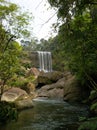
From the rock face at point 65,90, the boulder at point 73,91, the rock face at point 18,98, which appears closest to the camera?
the rock face at point 18,98

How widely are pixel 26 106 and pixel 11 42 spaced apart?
780 cm

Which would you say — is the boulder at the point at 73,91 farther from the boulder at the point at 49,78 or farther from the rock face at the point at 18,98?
the boulder at the point at 49,78

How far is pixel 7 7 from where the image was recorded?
53.4 ft

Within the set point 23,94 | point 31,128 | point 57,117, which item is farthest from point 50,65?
point 31,128

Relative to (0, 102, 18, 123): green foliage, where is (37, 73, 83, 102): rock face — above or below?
below

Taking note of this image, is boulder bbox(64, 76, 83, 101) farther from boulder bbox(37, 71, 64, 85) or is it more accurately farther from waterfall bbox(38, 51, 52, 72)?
waterfall bbox(38, 51, 52, 72)

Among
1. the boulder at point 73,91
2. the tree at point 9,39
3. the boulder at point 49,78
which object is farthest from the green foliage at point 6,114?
the boulder at point 49,78

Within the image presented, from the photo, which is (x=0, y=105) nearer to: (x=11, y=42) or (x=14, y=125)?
(x=14, y=125)

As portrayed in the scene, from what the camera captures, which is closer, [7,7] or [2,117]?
[2,117]

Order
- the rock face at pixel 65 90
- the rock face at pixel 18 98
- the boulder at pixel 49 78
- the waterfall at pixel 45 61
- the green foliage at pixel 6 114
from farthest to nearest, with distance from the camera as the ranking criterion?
the waterfall at pixel 45 61
the boulder at pixel 49 78
the rock face at pixel 65 90
the rock face at pixel 18 98
the green foliage at pixel 6 114

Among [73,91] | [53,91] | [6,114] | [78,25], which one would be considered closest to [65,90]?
[73,91]

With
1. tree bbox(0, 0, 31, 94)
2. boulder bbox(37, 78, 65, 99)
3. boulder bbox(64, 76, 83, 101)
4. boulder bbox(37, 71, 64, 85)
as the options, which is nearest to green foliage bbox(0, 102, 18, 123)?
tree bbox(0, 0, 31, 94)

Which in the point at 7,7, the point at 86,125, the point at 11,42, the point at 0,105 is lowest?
the point at 0,105

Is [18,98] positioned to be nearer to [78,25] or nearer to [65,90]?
[65,90]
